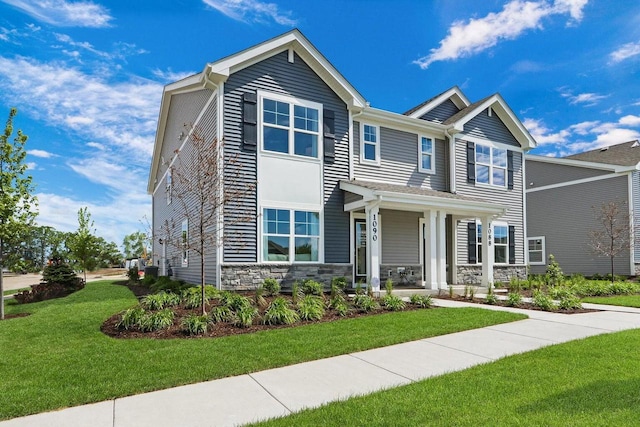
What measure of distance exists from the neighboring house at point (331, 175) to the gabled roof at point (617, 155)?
7.30m

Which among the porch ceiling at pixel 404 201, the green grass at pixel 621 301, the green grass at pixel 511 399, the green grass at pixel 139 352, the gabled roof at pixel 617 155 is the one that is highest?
the gabled roof at pixel 617 155

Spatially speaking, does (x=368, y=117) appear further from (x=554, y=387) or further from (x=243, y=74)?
(x=554, y=387)

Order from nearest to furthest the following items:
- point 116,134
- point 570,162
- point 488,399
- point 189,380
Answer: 1. point 488,399
2. point 189,380
3. point 116,134
4. point 570,162

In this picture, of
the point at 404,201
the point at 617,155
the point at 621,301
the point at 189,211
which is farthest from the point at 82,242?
the point at 617,155

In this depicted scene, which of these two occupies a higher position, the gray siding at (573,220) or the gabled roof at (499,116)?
the gabled roof at (499,116)

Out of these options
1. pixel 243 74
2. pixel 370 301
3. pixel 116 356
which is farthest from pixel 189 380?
pixel 243 74

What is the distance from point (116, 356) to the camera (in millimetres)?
5570

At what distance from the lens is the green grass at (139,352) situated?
445 centimetres

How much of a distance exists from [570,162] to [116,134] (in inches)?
860

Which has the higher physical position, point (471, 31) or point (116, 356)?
point (471, 31)

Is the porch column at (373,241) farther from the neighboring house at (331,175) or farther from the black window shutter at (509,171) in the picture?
the black window shutter at (509,171)

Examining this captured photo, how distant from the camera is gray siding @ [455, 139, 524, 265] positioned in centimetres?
1594

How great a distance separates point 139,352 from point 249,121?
736cm

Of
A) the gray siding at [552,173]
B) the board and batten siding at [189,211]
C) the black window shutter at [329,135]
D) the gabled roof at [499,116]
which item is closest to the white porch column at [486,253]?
the gabled roof at [499,116]
